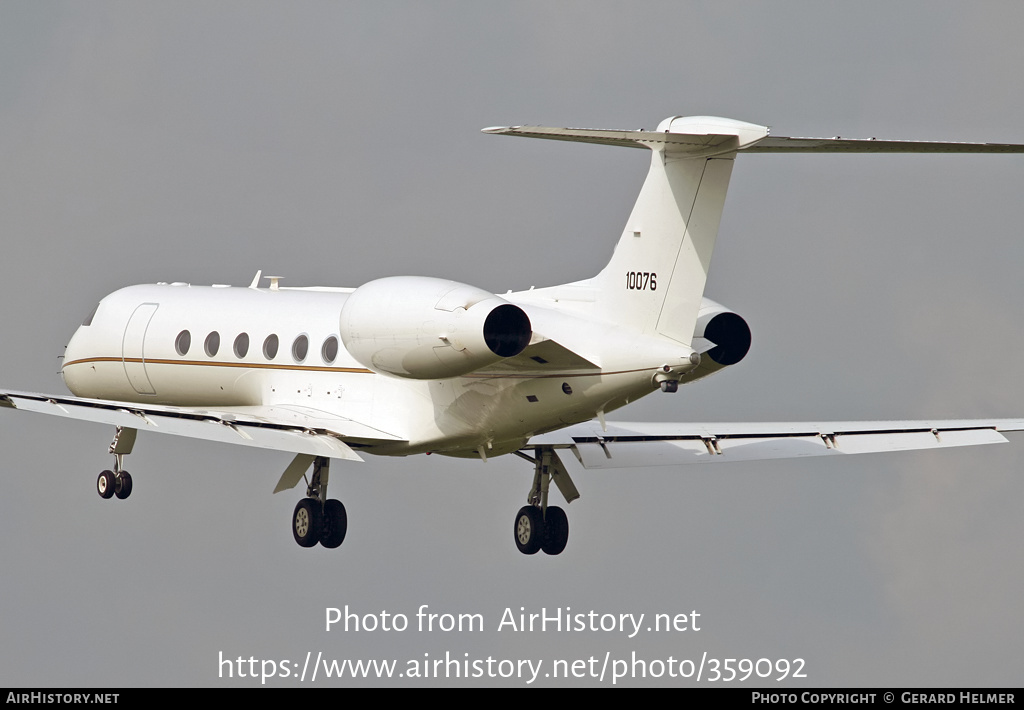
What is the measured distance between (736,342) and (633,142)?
10.5 ft

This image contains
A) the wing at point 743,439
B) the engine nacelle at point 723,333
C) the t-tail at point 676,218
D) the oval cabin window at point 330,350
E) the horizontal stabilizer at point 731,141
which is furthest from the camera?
the oval cabin window at point 330,350

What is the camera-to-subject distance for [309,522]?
30359mm

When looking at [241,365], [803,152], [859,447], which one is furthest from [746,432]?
[241,365]

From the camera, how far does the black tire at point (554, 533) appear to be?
30.7 metres

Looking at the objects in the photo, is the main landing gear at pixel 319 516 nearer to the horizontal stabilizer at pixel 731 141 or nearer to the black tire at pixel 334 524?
the black tire at pixel 334 524

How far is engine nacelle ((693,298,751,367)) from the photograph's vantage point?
1034 inches

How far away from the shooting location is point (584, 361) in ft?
85.6

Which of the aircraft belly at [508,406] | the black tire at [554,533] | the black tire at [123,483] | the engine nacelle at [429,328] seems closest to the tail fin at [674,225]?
the aircraft belly at [508,406]

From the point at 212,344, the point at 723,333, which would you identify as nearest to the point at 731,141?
the point at 723,333

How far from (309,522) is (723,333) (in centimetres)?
802

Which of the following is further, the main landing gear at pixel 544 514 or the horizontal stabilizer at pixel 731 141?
the main landing gear at pixel 544 514

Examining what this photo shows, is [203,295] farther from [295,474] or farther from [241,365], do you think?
[295,474]

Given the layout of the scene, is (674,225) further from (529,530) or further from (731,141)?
(529,530)

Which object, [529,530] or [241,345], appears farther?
[241,345]
